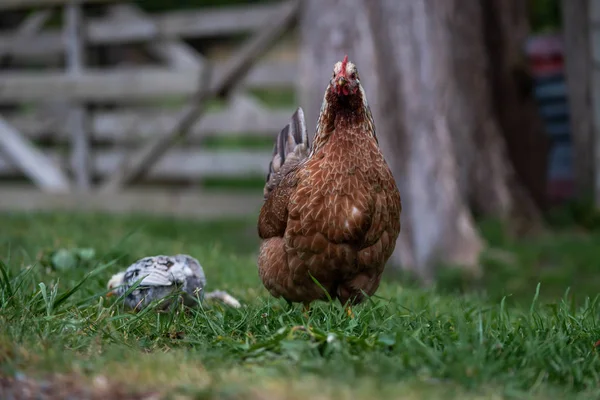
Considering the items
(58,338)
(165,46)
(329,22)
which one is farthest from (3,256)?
(165,46)

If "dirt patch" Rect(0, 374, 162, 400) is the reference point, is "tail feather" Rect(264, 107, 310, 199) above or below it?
above

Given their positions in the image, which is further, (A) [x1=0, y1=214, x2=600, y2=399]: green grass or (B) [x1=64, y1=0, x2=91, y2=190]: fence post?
(B) [x1=64, y1=0, x2=91, y2=190]: fence post

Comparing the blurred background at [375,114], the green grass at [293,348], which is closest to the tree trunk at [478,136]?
the blurred background at [375,114]

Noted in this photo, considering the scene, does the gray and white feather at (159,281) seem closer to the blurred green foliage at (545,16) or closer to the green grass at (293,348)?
the green grass at (293,348)

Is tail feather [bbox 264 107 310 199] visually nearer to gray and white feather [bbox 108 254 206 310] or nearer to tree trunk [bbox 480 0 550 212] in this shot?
gray and white feather [bbox 108 254 206 310]

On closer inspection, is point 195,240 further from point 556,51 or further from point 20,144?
point 556,51

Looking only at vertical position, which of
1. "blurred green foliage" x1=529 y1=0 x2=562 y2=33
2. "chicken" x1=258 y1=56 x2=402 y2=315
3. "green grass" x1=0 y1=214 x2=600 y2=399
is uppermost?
"blurred green foliage" x1=529 y1=0 x2=562 y2=33

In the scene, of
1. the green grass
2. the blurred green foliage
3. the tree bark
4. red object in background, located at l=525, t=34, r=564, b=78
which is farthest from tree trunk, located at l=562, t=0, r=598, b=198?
the green grass

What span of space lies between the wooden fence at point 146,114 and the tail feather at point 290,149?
3.93 m

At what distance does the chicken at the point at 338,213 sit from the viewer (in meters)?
3.62

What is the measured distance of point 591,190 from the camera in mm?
8539

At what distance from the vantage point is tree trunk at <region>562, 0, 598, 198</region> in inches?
336

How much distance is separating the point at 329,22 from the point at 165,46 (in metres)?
2.87

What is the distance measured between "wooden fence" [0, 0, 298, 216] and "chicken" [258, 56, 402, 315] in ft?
15.6
